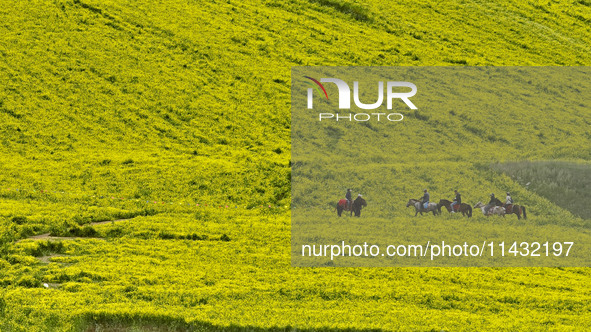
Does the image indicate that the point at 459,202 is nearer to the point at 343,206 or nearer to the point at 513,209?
the point at 513,209

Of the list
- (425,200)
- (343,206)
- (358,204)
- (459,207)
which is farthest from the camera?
(425,200)

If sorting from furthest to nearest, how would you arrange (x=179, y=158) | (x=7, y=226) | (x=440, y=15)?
(x=440, y=15)
(x=179, y=158)
(x=7, y=226)

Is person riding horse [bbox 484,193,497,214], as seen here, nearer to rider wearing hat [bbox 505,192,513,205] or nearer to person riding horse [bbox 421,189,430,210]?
rider wearing hat [bbox 505,192,513,205]

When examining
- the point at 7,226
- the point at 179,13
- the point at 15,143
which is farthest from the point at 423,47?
the point at 7,226

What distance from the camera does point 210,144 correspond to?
100ft

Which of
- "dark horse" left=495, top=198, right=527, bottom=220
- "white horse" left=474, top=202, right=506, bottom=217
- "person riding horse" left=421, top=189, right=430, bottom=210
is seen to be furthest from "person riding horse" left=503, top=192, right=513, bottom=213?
"person riding horse" left=421, top=189, right=430, bottom=210

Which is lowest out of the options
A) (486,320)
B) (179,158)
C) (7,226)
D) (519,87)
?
(486,320)

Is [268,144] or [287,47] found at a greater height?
[287,47]

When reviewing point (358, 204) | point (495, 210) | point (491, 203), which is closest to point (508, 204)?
point (491, 203)

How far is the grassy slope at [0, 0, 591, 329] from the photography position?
1549 centimetres

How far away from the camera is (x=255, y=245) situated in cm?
2014

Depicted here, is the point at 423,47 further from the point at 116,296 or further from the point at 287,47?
the point at 116,296

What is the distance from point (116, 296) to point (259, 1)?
32559 mm

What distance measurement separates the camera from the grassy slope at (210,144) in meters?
15.5
